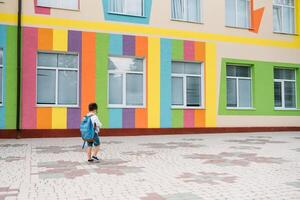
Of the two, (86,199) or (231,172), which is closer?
(86,199)

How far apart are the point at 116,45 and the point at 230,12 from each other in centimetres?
661

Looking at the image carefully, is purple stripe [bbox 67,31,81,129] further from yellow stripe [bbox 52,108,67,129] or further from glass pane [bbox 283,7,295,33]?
glass pane [bbox 283,7,295,33]

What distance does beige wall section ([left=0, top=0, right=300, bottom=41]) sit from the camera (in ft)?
51.2

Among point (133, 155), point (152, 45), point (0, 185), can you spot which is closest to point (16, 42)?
point (152, 45)

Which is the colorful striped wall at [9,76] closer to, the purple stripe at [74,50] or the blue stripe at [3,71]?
the blue stripe at [3,71]

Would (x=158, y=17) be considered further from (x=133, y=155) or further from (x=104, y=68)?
(x=133, y=155)

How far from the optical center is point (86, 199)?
5109mm

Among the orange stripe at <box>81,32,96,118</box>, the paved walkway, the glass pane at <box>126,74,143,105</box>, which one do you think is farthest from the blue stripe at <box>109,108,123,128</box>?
the paved walkway

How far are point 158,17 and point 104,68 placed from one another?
3.54 meters

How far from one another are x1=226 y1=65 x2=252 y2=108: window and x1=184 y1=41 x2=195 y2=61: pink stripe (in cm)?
223

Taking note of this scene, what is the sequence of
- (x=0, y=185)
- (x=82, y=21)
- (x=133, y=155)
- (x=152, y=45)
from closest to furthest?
(x=0, y=185) < (x=133, y=155) < (x=82, y=21) < (x=152, y=45)

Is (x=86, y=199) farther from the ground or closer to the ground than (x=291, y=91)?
closer to the ground

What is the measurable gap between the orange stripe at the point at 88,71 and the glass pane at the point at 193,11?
5099 mm

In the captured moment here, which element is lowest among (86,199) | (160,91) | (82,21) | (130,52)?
(86,199)
